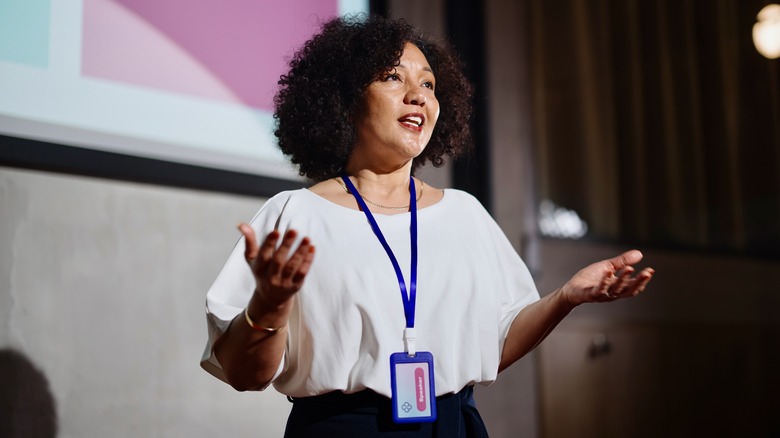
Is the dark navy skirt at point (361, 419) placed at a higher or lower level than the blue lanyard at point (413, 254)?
lower

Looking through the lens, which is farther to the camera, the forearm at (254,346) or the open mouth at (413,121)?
the open mouth at (413,121)

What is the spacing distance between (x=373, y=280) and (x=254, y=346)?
23 cm

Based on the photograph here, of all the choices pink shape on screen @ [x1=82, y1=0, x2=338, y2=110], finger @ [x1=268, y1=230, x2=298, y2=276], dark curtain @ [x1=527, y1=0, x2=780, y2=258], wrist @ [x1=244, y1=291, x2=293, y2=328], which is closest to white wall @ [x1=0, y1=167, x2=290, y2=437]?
pink shape on screen @ [x1=82, y1=0, x2=338, y2=110]

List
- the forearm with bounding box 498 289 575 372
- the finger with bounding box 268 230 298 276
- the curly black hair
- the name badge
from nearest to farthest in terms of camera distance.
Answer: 1. the finger with bounding box 268 230 298 276
2. the name badge
3. the forearm with bounding box 498 289 575 372
4. the curly black hair

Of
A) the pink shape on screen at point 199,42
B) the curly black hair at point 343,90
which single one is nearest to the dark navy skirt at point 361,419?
the curly black hair at point 343,90

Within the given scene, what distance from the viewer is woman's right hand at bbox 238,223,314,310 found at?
1.11 meters

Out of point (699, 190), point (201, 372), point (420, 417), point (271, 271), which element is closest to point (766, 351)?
point (699, 190)

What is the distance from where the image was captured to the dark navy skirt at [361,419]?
131 cm

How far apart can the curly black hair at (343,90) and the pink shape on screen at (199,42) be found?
1.49 ft

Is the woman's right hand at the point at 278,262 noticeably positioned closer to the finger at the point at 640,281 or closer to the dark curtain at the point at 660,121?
the finger at the point at 640,281

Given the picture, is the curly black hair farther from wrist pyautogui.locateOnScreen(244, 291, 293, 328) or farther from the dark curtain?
the dark curtain

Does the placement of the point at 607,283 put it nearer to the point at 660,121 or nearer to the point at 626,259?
the point at 626,259

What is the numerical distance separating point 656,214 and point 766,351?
2.53 feet

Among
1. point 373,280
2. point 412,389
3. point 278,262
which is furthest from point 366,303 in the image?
point 278,262
